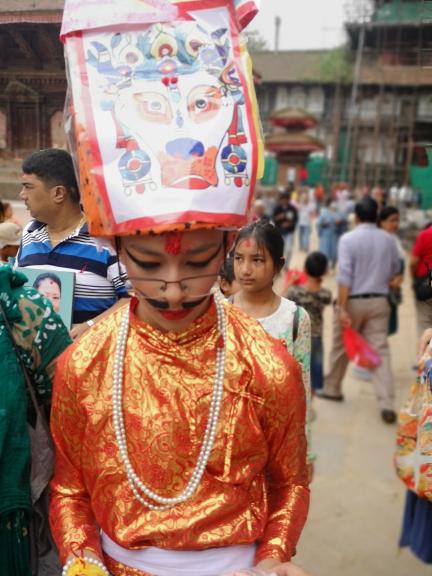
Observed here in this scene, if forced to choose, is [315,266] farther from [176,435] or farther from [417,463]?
[176,435]

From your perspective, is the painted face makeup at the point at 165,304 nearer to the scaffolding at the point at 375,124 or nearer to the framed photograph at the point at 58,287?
the framed photograph at the point at 58,287

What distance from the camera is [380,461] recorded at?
4.03 metres

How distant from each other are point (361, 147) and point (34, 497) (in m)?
29.0

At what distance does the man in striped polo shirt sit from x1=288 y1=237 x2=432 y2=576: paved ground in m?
1.82

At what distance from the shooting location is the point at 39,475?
57.0 inches

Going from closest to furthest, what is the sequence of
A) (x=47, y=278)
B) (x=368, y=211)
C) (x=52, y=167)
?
1. (x=52, y=167)
2. (x=47, y=278)
3. (x=368, y=211)

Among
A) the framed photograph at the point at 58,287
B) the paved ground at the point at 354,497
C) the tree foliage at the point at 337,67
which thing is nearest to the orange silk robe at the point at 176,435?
the framed photograph at the point at 58,287

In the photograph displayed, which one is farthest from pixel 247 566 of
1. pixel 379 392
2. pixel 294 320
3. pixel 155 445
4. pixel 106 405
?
pixel 379 392

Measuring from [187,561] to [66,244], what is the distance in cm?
105

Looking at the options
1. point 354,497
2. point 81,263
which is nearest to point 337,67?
point 354,497

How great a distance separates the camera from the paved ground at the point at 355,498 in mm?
2992

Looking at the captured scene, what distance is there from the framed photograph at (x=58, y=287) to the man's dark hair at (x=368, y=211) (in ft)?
10.9

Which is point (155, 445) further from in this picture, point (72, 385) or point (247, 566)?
point (247, 566)

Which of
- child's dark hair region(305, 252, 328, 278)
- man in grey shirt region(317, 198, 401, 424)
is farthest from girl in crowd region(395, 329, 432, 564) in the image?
man in grey shirt region(317, 198, 401, 424)
